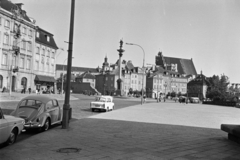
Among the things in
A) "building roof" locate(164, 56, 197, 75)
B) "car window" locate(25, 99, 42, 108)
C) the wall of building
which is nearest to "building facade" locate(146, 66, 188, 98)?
"building roof" locate(164, 56, 197, 75)

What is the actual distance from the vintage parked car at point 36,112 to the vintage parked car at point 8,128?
6.94 ft

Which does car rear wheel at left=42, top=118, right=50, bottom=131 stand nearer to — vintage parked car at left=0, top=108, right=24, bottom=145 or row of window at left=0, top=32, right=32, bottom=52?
vintage parked car at left=0, top=108, right=24, bottom=145

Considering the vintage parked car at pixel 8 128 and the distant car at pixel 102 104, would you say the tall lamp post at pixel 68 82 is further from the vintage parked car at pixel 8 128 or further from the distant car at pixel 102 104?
the distant car at pixel 102 104

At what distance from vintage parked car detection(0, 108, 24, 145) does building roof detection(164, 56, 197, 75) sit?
146579 millimetres

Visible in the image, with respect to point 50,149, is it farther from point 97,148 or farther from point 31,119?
point 31,119

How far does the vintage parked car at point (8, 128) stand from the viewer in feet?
23.5

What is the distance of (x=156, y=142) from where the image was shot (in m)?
8.39

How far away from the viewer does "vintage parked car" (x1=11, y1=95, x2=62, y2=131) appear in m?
10.5

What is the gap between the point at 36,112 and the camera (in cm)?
1075

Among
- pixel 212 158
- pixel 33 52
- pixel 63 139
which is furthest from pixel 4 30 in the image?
pixel 212 158

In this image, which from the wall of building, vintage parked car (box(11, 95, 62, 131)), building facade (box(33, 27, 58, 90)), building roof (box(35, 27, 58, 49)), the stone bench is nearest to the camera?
the stone bench

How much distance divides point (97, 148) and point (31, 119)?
177 inches

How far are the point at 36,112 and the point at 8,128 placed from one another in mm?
3292

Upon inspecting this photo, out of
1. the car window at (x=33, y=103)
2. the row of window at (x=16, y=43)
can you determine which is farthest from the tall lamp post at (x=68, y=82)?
the row of window at (x=16, y=43)
